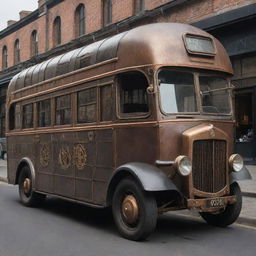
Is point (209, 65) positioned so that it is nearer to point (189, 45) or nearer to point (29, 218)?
point (189, 45)

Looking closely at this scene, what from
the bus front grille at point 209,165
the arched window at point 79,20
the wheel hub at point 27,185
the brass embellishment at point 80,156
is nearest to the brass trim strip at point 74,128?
the brass embellishment at point 80,156

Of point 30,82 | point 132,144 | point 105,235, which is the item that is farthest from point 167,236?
point 30,82

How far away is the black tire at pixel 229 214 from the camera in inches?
309

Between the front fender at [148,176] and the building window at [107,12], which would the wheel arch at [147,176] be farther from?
the building window at [107,12]

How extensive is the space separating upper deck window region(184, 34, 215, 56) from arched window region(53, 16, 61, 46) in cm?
2207

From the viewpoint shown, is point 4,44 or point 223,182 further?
point 4,44

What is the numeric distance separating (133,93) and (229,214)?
2.49 m

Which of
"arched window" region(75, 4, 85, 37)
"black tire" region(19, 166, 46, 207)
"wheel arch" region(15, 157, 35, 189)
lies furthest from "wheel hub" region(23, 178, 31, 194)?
"arched window" region(75, 4, 85, 37)

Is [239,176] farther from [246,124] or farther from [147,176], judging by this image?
[246,124]

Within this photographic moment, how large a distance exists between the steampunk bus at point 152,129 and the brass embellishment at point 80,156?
2 cm

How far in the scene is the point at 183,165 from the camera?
22.8 feet

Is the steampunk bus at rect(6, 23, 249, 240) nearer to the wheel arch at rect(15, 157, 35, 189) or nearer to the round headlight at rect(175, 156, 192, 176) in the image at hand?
the round headlight at rect(175, 156, 192, 176)

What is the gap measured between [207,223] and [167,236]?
1.29 m

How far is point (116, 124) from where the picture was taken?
7820mm
